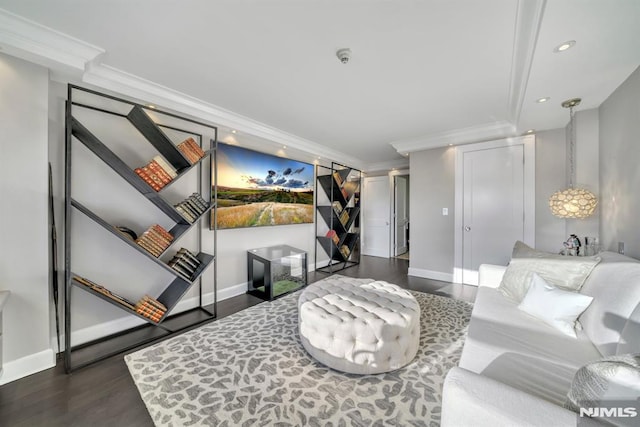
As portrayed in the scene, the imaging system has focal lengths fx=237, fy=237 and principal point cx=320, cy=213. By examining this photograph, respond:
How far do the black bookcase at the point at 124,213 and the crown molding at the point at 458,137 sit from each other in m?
3.34

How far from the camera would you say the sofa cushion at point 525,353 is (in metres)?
1.15

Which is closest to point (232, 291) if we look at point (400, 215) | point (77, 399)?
point (77, 399)

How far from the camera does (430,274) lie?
4.32m

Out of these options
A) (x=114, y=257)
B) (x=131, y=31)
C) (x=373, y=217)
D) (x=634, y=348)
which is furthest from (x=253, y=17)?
(x=373, y=217)

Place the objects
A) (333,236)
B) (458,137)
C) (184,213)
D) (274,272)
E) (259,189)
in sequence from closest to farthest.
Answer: (184,213) < (274,272) < (259,189) < (458,137) < (333,236)

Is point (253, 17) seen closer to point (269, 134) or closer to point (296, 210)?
point (269, 134)

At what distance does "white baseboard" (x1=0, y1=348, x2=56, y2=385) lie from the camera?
1709 millimetres

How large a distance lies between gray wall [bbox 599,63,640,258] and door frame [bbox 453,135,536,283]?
95cm

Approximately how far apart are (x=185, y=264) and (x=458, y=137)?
4319 millimetres

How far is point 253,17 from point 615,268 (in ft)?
9.30

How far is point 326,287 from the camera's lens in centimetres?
247

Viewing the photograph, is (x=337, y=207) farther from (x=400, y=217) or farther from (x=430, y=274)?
(x=400, y=217)

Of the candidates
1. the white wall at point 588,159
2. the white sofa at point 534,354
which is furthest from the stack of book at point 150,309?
the white wall at point 588,159

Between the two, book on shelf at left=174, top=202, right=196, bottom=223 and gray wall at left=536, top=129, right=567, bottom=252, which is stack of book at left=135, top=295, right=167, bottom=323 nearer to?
book on shelf at left=174, top=202, right=196, bottom=223
